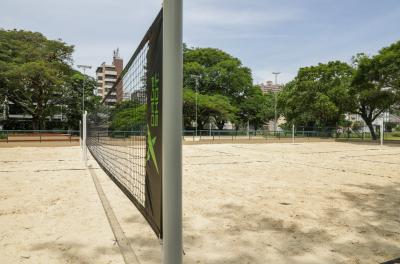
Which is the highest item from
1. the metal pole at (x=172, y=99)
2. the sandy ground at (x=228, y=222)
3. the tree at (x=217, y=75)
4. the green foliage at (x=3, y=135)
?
the tree at (x=217, y=75)

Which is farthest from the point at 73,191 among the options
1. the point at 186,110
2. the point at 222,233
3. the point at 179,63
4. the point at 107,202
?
the point at 186,110

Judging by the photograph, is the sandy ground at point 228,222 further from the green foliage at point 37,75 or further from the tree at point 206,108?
the tree at point 206,108

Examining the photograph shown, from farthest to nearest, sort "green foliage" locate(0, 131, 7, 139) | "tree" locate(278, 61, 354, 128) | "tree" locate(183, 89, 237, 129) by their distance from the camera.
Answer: "tree" locate(183, 89, 237, 129) < "tree" locate(278, 61, 354, 128) < "green foliage" locate(0, 131, 7, 139)

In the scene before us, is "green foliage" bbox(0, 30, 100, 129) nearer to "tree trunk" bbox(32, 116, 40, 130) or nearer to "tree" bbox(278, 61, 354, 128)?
"tree trunk" bbox(32, 116, 40, 130)

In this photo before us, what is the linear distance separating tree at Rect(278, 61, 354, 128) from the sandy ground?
1122 inches

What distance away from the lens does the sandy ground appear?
3.52 m

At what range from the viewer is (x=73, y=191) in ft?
22.9

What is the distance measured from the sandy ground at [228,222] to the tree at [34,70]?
107 feet

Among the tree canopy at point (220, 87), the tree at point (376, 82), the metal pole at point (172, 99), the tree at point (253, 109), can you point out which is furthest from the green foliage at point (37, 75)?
the metal pole at point (172, 99)

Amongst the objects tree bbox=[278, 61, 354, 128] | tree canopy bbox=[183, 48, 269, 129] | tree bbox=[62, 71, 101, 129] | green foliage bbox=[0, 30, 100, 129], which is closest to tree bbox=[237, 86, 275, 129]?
tree canopy bbox=[183, 48, 269, 129]

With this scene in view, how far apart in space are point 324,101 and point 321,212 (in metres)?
32.3

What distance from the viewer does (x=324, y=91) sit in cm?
3691

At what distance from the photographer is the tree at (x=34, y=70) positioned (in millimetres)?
36719

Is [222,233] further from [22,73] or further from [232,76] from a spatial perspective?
[232,76]
